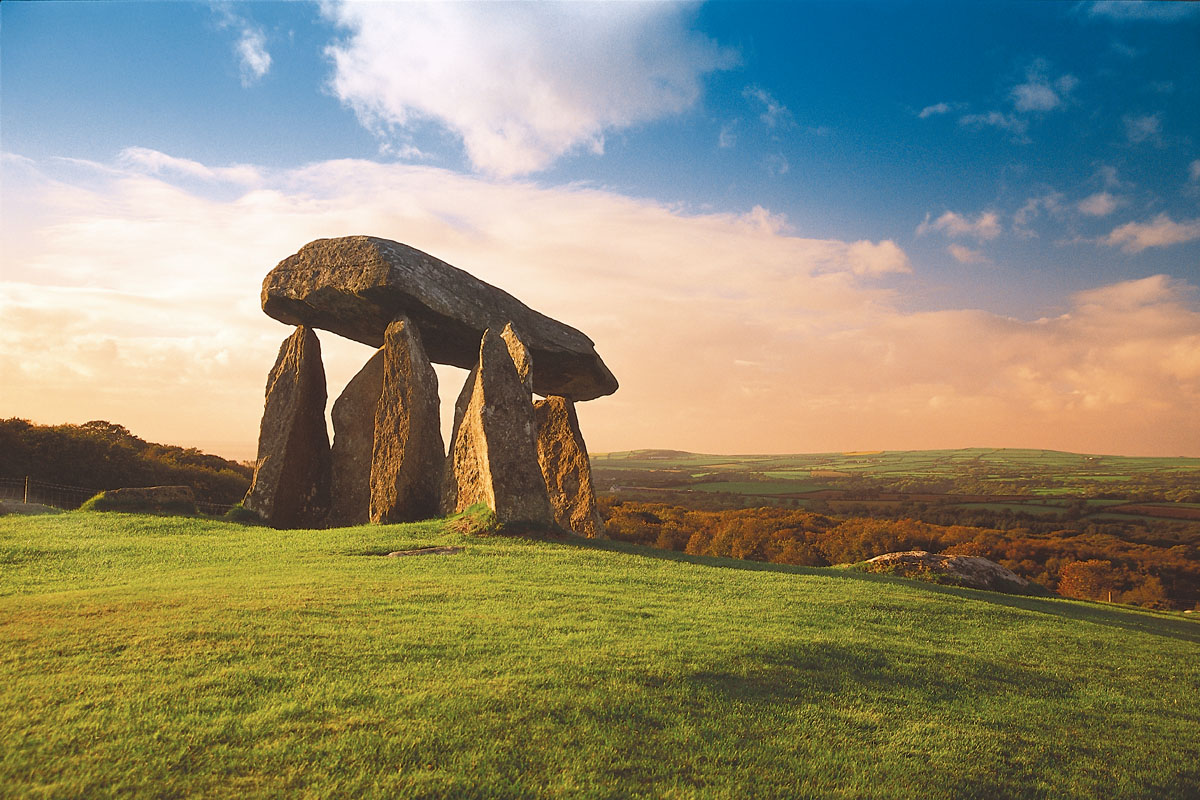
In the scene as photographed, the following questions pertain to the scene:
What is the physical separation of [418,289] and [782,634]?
1365 cm

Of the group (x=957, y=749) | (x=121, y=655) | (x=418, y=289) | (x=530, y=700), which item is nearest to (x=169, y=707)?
(x=121, y=655)

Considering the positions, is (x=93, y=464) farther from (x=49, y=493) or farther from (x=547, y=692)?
(x=547, y=692)

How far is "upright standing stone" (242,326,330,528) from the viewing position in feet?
62.8

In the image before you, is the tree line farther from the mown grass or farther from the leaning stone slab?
the mown grass

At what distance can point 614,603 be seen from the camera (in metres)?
9.90

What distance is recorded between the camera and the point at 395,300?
18.9m

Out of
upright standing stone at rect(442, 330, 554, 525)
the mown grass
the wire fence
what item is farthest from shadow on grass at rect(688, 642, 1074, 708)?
the wire fence

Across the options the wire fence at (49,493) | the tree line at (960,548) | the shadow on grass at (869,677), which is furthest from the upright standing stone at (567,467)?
the shadow on grass at (869,677)

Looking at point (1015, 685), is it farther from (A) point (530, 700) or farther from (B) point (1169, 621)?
(B) point (1169, 621)

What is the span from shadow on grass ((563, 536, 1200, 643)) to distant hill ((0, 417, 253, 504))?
21287 millimetres

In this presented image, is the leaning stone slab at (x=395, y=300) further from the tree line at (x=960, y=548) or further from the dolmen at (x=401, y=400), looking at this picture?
the tree line at (x=960, y=548)

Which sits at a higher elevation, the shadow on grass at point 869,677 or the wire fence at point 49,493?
the wire fence at point 49,493

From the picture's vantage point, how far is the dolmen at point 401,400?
16.7m

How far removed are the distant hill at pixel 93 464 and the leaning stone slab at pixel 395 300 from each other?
13212 mm
